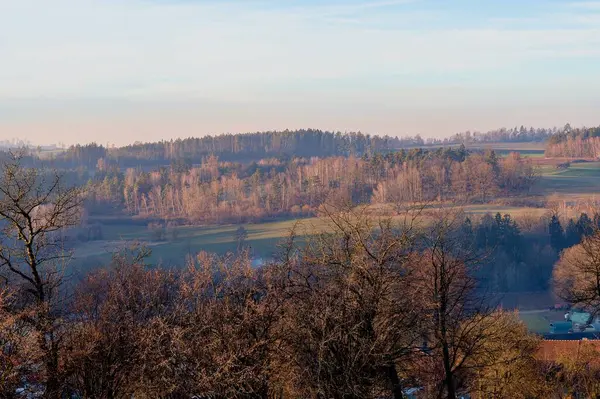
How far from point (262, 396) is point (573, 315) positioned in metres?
32.6

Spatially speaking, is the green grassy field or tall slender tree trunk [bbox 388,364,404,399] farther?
the green grassy field

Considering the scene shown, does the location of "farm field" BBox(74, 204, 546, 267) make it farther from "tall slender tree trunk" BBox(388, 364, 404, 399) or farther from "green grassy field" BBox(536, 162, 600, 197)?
"tall slender tree trunk" BBox(388, 364, 404, 399)

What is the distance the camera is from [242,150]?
12325 centimetres

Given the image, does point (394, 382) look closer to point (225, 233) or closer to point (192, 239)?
point (192, 239)

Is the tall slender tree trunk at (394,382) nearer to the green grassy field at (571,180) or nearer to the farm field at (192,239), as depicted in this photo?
the farm field at (192,239)

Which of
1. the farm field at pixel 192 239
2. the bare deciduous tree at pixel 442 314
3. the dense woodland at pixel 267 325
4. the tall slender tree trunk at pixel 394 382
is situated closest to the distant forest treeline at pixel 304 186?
the farm field at pixel 192 239

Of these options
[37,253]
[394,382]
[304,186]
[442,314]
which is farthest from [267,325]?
[304,186]

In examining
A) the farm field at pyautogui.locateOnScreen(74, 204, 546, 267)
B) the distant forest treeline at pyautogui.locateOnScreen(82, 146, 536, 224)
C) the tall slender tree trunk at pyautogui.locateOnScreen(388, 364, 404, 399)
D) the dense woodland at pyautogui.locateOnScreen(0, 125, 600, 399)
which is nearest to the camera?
the dense woodland at pyautogui.locateOnScreen(0, 125, 600, 399)

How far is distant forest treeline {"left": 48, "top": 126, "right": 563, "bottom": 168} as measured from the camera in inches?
4619

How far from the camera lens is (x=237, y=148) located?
123 metres

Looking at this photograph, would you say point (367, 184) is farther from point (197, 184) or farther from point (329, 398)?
point (329, 398)

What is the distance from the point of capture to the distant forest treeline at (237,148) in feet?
385

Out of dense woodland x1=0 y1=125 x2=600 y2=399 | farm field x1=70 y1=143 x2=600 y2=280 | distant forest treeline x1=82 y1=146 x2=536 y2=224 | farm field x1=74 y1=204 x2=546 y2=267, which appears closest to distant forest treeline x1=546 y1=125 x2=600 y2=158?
farm field x1=70 y1=143 x2=600 y2=280

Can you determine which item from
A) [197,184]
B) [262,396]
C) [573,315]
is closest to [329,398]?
[262,396]
